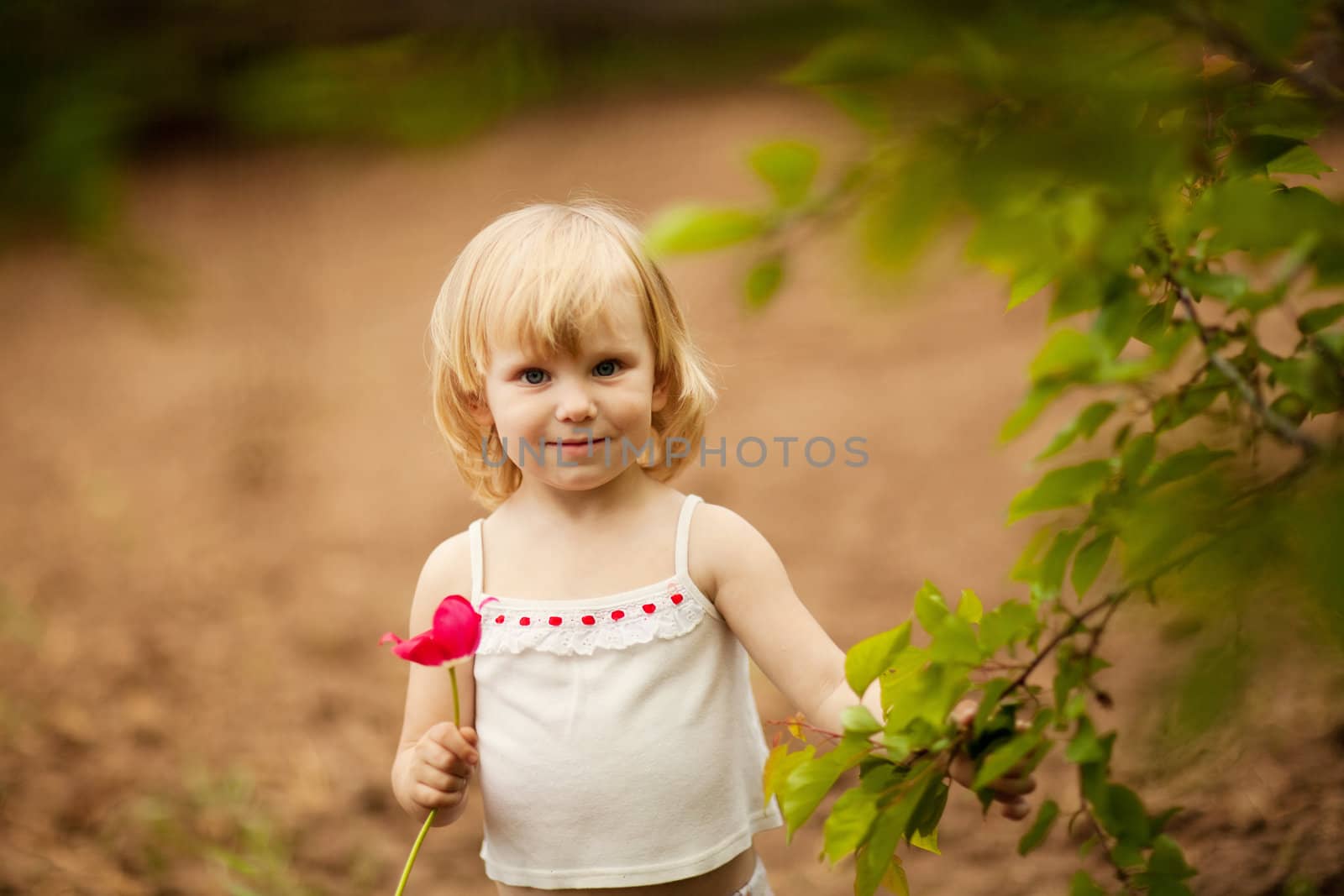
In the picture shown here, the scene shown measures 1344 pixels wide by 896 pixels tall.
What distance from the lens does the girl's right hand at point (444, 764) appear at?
1.28 meters

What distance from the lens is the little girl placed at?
1.29 m

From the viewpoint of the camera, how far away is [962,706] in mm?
1106

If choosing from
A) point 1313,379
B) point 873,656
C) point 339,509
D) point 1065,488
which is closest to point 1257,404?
point 1313,379

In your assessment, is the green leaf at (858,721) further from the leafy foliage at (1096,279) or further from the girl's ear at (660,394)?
the girl's ear at (660,394)

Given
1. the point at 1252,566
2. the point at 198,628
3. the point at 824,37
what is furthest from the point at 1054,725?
the point at 198,628

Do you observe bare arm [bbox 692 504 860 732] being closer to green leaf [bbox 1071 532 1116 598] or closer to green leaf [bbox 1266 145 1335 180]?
green leaf [bbox 1071 532 1116 598]

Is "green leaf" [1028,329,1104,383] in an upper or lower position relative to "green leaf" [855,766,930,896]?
upper

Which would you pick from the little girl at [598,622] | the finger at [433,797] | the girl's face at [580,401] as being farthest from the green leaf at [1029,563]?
the finger at [433,797]

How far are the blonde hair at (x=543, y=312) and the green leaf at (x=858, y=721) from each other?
18.7 inches

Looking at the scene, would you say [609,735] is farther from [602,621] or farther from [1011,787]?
[1011,787]

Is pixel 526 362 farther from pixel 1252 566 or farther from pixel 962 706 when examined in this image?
pixel 1252 566

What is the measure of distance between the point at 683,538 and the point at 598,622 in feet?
0.43

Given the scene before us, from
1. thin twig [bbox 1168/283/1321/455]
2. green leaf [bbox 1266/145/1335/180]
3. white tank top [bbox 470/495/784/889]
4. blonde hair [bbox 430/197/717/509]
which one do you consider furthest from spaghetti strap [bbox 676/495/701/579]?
green leaf [bbox 1266/145/1335/180]

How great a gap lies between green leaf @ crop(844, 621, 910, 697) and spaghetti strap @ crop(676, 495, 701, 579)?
0.91ft
